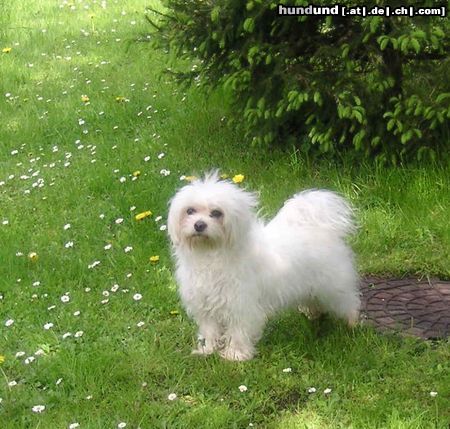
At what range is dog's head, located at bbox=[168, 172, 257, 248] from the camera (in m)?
3.83

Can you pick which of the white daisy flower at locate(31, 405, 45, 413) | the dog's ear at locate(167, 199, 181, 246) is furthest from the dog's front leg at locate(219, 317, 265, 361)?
the white daisy flower at locate(31, 405, 45, 413)

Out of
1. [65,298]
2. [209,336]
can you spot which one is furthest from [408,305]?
[65,298]

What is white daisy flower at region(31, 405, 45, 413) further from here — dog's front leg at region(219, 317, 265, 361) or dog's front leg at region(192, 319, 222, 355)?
dog's front leg at region(219, 317, 265, 361)

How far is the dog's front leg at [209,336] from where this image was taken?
4215mm

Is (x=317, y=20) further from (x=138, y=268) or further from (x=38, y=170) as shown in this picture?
(x=38, y=170)

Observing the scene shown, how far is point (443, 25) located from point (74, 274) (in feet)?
10.2

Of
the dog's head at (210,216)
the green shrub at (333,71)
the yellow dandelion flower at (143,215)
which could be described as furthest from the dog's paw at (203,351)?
the green shrub at (333,71)

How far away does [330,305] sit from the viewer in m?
4.32

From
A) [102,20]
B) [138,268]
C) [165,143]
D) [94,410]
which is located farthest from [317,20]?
[102,20]

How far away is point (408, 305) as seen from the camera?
183 inches

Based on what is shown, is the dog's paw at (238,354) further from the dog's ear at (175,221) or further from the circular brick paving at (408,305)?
the circular brick paving at (408,305)

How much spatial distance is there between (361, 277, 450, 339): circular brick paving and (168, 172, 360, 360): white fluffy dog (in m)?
0.23

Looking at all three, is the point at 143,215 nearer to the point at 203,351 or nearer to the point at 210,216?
the point at 203,351

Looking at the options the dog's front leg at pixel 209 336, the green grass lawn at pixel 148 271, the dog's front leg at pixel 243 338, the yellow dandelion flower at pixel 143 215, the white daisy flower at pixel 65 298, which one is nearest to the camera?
the green grass lawn at pixel 148 271
